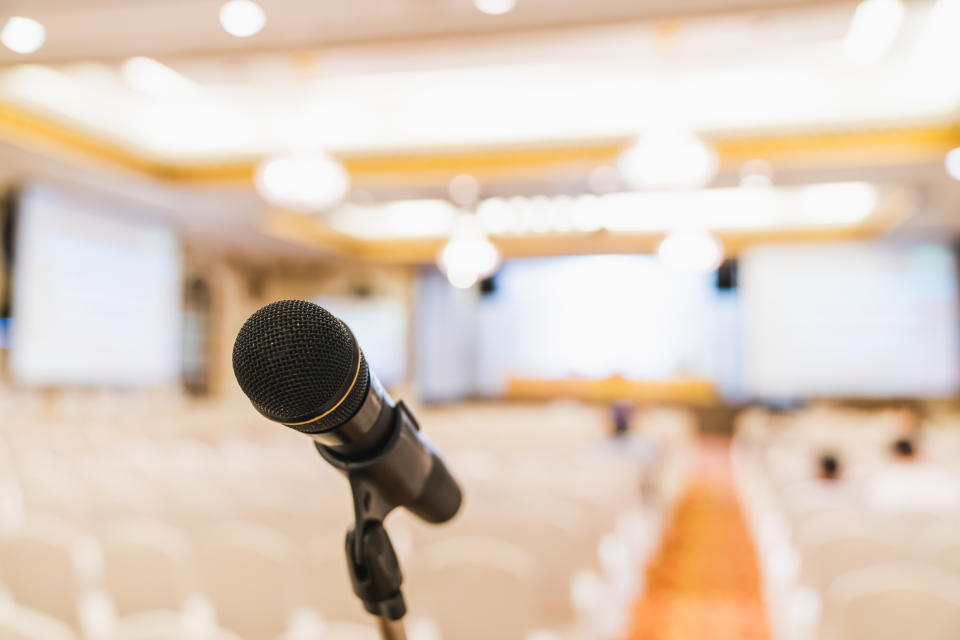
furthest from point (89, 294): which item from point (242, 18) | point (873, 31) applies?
point (873, 31)

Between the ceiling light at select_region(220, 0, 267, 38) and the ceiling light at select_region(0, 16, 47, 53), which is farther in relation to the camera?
the ceiling light at select_region(220, 0, 267, 38)

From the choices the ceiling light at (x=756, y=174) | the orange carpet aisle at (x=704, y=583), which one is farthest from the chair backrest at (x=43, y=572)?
the ceiling light at (x=756, y=174)

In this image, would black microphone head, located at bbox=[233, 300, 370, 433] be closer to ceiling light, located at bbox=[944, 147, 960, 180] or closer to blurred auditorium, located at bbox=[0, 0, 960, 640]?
blurred auditorium, located at bbox=[0, 0, 960, 640]

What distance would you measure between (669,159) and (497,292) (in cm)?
1236

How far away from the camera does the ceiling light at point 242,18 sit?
348cm

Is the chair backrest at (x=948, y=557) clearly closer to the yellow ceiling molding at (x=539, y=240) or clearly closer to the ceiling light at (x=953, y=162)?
the ceiling light at (x=953, y=162)

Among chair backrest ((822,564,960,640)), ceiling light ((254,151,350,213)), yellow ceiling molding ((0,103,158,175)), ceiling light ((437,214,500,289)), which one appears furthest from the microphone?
ceiling light ((437,214,500,289))

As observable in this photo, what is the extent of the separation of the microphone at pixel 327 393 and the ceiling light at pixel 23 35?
354cm

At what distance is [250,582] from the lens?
2865mm

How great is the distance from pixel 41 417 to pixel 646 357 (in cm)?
1194

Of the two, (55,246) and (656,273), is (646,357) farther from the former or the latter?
(55,246)

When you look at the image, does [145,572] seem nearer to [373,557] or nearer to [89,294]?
[373,557]

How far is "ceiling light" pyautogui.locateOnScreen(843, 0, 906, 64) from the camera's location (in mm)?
5117

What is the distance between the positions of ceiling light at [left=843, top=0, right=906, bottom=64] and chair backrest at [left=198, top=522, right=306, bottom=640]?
15.8 ft
